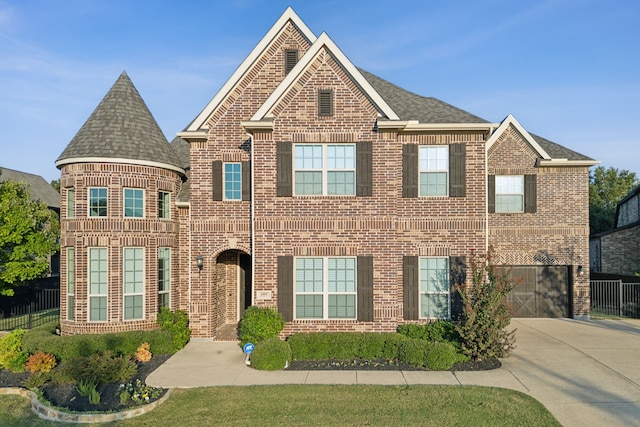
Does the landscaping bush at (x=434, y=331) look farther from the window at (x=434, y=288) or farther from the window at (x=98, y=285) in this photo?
the window at (x=98, y=285)

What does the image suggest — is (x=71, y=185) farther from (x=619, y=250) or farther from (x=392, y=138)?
(x=619, y=250)

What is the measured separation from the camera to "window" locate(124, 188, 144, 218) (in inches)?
523

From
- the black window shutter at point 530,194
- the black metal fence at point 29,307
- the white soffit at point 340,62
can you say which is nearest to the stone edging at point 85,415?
the white soffit at point 340,62

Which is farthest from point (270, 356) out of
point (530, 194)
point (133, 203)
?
point (530, 194)

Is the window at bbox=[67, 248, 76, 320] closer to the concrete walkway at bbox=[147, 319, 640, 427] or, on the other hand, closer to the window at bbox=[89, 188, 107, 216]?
the window at bbox=[89, 188, 107, 216]

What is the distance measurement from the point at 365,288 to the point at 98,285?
27.3 feet

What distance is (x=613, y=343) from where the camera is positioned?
12828mm

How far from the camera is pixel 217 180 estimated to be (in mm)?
13594

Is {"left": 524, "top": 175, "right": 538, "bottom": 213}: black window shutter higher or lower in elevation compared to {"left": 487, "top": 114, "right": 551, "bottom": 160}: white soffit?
lower

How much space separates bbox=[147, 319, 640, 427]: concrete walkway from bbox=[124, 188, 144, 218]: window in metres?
4.58

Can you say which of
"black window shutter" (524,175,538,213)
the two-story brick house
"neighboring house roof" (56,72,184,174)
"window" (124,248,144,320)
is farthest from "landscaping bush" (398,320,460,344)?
"neighboring house roof" (56,72,184,174)

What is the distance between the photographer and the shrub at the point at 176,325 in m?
12.7

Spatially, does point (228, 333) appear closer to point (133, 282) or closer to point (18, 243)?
point (133, 282)

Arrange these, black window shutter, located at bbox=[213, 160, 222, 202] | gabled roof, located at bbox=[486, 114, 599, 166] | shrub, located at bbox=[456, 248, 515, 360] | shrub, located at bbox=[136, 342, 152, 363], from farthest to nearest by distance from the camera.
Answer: gabled roof, located at bbox=[486, 114, 599, 166] < black window shutter, located at bbox=[213, 160, 222, 202] < shrub, located at bbox=[136, 342, 152, 363] < shrub, located at bbox=[456, 248, 515, 360]
